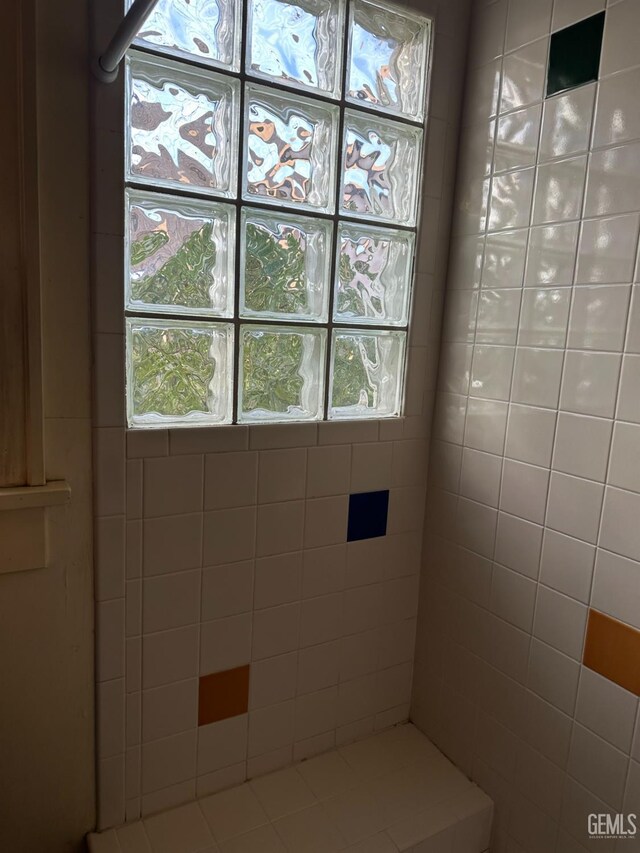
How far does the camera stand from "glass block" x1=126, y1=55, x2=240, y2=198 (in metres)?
0.99

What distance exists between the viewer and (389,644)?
4.76ft

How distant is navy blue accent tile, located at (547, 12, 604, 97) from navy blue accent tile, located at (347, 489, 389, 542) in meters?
0.89

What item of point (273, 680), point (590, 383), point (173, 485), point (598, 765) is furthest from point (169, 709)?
point (590, 383)

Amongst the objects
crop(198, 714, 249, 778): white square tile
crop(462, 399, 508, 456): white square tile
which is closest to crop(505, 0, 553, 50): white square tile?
crop(462, 399, 508, 456): white square tile

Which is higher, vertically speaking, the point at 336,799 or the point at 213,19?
the point at 213,19

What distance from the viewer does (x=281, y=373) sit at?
1.20m

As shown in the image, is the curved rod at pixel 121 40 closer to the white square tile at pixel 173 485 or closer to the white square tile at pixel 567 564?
the white square tile at pixel 173 485

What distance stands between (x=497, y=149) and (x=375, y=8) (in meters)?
0.37

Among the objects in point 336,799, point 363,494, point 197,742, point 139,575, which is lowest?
point 336,799

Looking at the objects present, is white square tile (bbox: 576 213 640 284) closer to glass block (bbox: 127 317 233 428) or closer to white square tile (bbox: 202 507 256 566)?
glass block (bbox: 127 317 233 428)

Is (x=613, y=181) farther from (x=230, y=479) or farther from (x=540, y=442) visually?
(x=230, y=479)

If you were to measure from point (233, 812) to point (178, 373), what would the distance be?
0.92 m

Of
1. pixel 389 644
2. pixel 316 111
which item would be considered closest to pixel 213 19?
pixel 316 111

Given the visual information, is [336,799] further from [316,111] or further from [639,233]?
[316,111]
